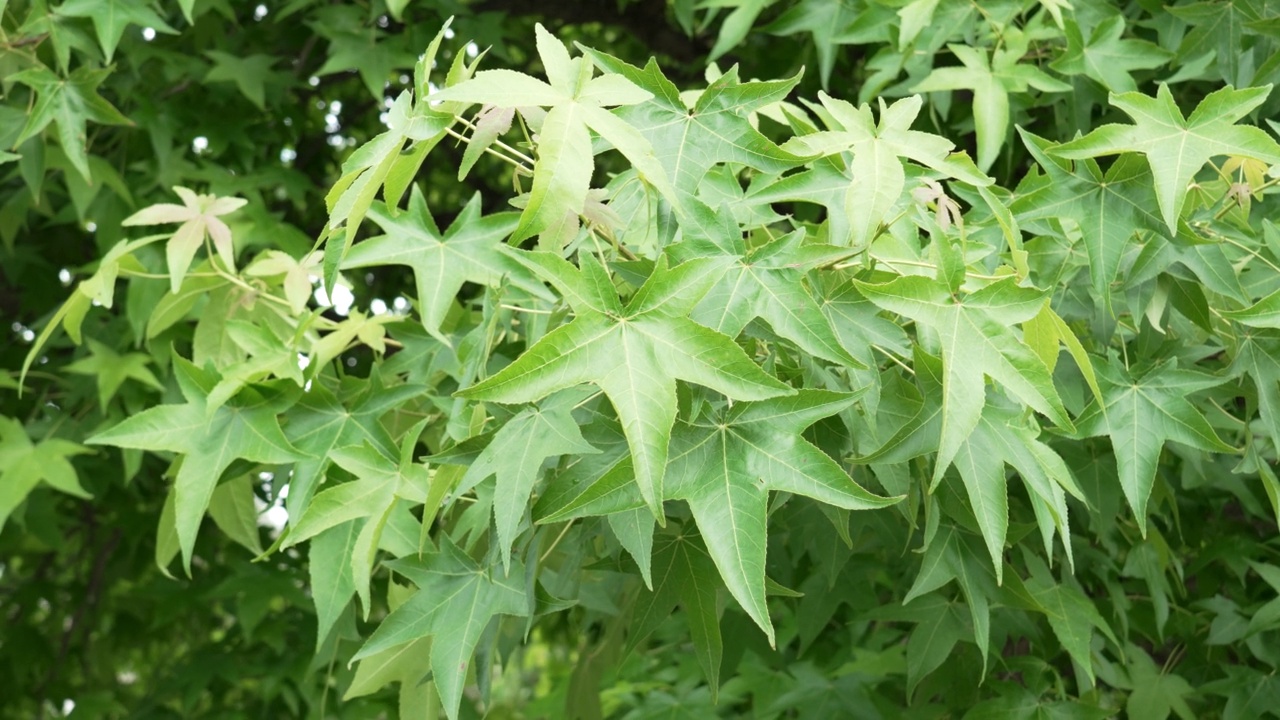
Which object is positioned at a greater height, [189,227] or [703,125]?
[703,125]

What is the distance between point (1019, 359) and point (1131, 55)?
1067 mm

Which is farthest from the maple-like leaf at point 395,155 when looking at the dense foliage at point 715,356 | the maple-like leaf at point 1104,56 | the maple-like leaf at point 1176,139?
the maple-like leaf at point 1104,56

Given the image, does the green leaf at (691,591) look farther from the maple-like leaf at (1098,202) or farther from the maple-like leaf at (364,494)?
the maple-like leaf at (1098,202)

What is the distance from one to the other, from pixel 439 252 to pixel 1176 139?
0.86 m

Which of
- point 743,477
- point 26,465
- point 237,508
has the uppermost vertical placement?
point 743,477

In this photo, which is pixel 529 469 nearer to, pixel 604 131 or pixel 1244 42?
pixel 604 131

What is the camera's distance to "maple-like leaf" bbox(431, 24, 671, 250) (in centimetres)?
100

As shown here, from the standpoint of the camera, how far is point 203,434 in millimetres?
1482

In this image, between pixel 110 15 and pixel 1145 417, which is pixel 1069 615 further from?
pixel 110 15

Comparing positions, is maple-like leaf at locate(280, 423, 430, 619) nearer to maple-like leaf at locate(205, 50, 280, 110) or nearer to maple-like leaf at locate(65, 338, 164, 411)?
maple-like leaf at locate(65, 338, 164, 411)

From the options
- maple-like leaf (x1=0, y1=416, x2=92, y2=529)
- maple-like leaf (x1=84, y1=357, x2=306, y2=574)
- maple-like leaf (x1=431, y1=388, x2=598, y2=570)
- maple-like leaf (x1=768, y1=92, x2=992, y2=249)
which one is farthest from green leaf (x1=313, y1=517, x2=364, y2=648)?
maple-like leaf (x1=0, y1=416, x2=92, y2=529)

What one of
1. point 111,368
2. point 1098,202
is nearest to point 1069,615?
point 1098,202

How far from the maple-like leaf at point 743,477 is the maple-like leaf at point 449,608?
24 centimetres

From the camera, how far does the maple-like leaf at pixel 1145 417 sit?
1.31 meters
